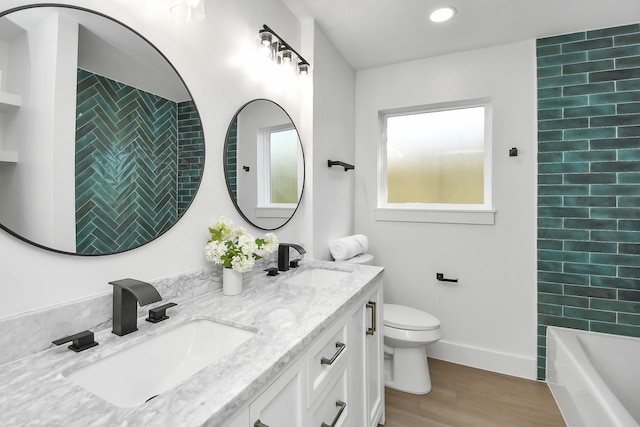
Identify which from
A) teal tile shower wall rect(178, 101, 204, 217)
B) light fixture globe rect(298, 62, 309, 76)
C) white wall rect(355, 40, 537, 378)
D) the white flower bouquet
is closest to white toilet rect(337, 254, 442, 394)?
white wall rect(355, 40, 537, 378)

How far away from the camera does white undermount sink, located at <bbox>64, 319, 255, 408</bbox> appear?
765 mm

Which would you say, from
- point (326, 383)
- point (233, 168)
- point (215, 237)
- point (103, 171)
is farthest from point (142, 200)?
point (326, 383)

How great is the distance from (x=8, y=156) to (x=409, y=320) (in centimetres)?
213

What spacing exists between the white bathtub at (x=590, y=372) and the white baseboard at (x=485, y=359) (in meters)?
0.14

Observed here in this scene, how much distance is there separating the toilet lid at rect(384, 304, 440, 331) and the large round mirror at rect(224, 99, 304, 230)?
3.32ft

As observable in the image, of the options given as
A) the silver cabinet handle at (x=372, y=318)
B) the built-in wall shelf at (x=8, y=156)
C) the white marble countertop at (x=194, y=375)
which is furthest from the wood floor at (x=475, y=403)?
the built-in wall shelf at (x=8, y=156)

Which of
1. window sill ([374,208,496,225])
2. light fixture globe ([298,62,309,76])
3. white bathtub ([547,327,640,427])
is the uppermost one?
light fixture globe ([298,62,309,76])

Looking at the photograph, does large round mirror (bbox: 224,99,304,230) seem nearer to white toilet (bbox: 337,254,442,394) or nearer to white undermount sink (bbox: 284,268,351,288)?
white undermount sink (bbox: 284,268,351,288)

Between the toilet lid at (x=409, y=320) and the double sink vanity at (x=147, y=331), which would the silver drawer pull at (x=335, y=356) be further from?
the toilet lid at (x=409, y=320)

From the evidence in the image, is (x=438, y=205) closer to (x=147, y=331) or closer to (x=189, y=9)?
(x=189, y=9)

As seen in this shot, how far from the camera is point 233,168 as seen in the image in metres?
1.48

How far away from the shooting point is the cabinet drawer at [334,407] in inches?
40.5

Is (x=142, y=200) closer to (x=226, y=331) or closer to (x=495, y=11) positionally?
(x=226, y=331)

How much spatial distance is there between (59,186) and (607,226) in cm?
297
